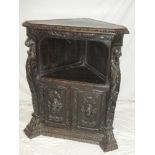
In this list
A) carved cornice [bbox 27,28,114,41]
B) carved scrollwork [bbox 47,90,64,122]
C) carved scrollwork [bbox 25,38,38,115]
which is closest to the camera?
carved cornice [bbox 27,28,114,41]

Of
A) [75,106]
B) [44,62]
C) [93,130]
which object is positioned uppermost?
[44,62]

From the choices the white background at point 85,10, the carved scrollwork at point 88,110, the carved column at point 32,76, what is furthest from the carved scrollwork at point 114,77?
the white background at point 85,10

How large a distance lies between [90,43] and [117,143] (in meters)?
0.91

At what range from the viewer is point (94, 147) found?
1.95 metres

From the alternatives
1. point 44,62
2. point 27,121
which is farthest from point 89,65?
point 27,121

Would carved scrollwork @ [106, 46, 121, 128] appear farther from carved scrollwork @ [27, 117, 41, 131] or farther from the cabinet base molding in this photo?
carved scrollwork @ [27, 117, 41, 131]

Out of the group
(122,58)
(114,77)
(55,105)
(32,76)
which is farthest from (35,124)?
(122,58)

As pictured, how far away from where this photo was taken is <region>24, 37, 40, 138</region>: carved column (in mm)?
1824

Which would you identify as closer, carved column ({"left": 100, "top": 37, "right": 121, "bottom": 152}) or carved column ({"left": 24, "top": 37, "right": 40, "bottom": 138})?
carved column ({"left": 100, "top": 37, "right": 121, "bottom": 152})

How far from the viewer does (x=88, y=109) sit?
6.16 ft

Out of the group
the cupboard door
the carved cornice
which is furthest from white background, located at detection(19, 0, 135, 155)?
the carved cornice

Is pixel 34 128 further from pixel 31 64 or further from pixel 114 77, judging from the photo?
pixel 114 77
